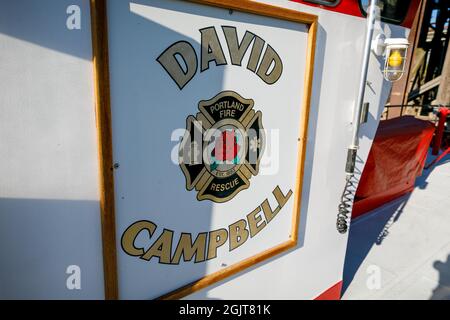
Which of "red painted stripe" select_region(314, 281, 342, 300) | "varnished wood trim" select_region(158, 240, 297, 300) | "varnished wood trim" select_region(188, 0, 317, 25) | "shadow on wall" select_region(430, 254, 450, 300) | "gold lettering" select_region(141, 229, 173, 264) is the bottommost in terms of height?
"shadow on wall" select_region(430, 254, 450, 300)

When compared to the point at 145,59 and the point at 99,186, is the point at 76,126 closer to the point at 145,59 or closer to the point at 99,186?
the point at 99,186

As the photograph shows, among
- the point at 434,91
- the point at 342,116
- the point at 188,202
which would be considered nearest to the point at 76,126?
the point at 188,202

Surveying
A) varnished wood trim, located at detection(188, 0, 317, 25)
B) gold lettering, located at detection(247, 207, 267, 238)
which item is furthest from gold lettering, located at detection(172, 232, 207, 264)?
varnished wood trim, located at detection(188, 0, 317, 25)

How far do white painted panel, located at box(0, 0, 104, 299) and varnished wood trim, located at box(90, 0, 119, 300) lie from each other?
25mm

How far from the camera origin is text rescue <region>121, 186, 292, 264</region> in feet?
4.04

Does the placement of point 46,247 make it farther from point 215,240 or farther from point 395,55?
point 395,55

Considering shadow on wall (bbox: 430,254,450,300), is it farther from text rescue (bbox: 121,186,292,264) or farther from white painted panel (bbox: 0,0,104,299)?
white painted panel (bbox: 0,0,104,299)

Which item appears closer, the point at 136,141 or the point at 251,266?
the point at 136,141

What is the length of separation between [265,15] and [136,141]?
809mm

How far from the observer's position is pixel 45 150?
982 mm

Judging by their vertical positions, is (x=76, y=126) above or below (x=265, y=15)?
below

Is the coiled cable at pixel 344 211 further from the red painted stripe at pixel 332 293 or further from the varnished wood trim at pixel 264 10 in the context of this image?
the varnished wood trim at pixel 264 10

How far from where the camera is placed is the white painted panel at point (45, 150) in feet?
2.96

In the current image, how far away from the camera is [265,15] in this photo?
1.38 m
